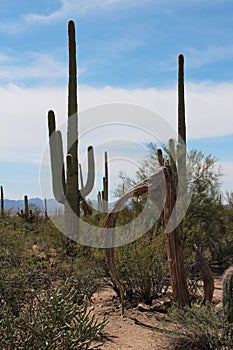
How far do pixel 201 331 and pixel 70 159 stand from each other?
33.0 feet

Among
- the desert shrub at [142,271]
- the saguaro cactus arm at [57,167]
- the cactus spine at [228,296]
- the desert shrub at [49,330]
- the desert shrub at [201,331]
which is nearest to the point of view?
the desert shrub at [49,330]

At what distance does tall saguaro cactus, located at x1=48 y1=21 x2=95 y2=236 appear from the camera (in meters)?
15.6

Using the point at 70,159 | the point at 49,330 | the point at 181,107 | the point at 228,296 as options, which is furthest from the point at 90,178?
the point at 49,330

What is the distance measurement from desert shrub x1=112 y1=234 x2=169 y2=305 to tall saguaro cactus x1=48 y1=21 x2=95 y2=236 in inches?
221

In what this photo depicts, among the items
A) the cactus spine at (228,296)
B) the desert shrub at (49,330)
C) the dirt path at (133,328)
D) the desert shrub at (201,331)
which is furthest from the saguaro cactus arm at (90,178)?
the desert shrub at (49,330)

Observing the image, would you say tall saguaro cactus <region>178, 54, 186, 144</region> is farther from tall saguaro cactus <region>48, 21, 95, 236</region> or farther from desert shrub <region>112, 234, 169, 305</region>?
desert shrub <region>112, 234, 169, 305</region>

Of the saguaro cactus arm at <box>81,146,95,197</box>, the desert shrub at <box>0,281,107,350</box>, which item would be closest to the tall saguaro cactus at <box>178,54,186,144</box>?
the saguaro cactus arm at <box>81,146,95,197</box>

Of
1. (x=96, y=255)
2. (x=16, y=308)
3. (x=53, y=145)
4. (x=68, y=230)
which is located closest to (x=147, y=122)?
(x=96, y=255)

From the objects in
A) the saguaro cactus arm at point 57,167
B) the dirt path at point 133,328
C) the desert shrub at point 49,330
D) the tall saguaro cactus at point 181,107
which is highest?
the tall saguaro cactus at point 181,107

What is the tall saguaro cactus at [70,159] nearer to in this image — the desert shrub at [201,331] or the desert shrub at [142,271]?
the desert shrub at [142,271]

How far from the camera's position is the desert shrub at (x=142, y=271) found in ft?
30.0

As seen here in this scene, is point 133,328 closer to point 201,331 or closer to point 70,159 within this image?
point 201,331

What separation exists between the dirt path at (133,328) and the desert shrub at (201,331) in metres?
0.20

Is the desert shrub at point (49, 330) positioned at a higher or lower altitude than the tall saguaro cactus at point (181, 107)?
lower
